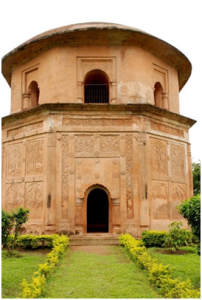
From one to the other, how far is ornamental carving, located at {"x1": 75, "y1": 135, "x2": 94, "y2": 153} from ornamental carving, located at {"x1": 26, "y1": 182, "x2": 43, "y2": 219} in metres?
1.86

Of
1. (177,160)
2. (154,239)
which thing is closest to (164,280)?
(154,239)

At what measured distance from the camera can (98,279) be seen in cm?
650

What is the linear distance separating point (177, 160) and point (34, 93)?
6.38 meters

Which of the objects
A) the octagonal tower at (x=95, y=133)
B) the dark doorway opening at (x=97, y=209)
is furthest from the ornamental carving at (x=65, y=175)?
the dark doorway opening at (x=97, y=209)

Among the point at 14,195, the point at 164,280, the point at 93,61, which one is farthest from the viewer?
the point at 93,61

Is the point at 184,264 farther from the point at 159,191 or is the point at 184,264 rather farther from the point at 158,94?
the point at 158,94

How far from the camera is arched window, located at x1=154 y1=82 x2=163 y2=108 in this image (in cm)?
1383

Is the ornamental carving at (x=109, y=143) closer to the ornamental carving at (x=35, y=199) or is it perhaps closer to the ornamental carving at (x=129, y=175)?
the ornamental carving at (x=129, y=175)

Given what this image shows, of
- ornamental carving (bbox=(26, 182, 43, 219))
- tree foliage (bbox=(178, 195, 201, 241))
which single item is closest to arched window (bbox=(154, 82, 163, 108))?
ornamental carving (bbox=(26, 182, 43, 219))

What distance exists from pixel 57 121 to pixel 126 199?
3.63m

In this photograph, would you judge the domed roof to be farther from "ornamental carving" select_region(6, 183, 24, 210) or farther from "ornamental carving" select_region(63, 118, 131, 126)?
"ornamental carving" select_region(6, 183, 24, 210)

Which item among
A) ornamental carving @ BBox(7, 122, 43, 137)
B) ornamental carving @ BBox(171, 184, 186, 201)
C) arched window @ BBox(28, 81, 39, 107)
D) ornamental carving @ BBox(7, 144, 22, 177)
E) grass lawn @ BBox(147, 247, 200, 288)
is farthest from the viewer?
arched window @ BBox(28, 81, 39, 107)

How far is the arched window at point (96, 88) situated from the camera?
13.3m

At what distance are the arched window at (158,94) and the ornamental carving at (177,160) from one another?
1975mm
